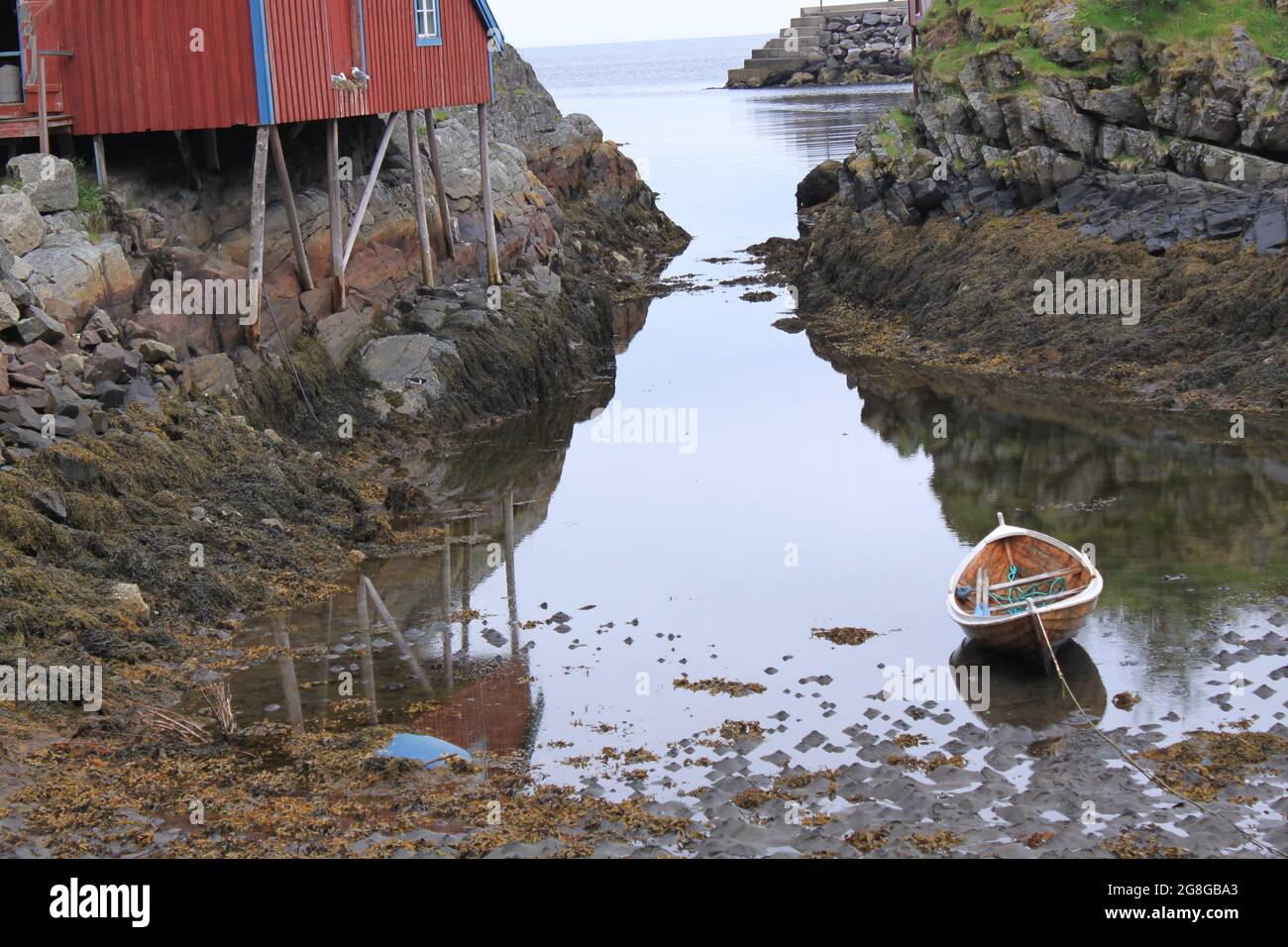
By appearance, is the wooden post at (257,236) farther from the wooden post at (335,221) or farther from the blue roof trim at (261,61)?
the wooden post at (335,221)

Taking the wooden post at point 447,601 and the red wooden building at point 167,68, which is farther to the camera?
the red wooden building at point 167,68

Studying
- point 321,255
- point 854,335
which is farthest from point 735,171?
point 321,255

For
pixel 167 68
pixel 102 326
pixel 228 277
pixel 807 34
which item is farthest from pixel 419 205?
pixel 807 34

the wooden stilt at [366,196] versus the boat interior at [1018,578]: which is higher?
the wooden stilt at [366,196]

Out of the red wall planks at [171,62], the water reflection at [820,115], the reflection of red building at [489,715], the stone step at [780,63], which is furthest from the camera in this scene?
the stone step at [780,63]

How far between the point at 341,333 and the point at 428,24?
6.86 meters

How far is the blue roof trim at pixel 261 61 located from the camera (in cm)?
2308

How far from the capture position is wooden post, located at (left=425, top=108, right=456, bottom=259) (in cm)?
3089

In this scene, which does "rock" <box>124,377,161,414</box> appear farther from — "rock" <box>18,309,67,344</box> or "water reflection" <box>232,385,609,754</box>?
"water reflection" <box>232,385,609,754</box>

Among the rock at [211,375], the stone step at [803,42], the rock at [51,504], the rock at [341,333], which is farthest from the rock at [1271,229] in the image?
the stone step at [803,42]

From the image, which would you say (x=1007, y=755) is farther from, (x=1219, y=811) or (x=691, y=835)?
(x=691, y=835)

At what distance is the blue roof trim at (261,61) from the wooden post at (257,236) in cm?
45

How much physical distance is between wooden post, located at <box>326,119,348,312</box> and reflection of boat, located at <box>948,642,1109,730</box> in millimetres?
13843

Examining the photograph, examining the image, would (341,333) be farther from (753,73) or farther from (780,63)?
(753,73)
